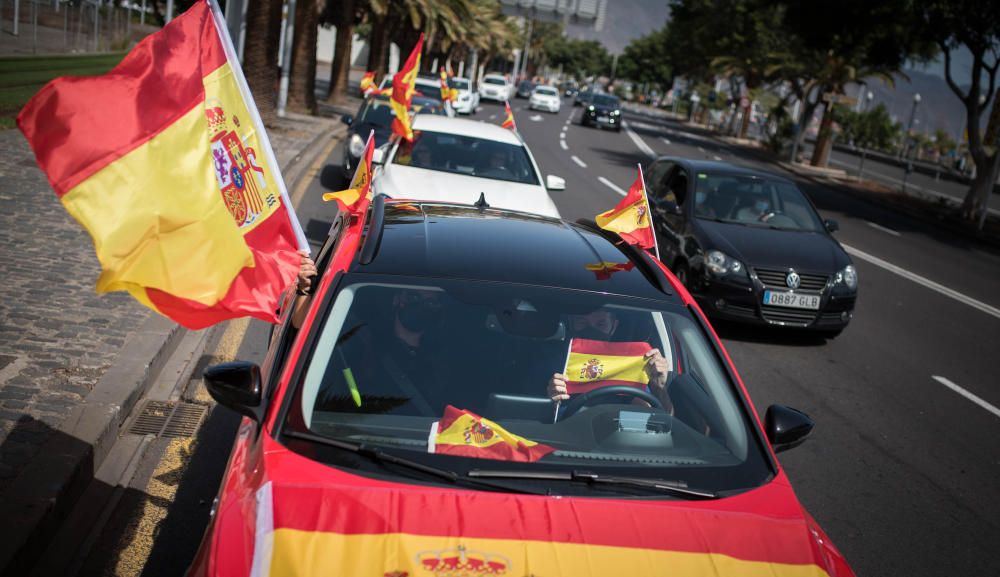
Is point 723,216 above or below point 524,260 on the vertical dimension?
below

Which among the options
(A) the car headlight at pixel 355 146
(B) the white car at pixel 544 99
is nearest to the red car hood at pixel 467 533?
(A) the car headlight at pixel 355 146

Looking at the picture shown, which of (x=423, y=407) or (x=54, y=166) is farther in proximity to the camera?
(x=423, y=407)

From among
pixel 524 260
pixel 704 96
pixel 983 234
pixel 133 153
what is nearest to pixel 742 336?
pixel 524 260

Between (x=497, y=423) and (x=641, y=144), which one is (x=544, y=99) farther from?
(x=497, y=423)

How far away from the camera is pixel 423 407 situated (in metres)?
3.41

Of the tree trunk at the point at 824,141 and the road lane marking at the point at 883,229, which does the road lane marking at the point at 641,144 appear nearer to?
the tree trunk at the point at 824,141

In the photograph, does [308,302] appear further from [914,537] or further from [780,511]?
[914,537]

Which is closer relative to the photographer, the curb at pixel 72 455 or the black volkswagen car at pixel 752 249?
the curb at pixel 72 455

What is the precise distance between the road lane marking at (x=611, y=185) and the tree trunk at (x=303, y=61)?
8969mm

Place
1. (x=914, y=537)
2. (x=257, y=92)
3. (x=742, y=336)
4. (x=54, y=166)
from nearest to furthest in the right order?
(x=54, y=166) → (x=914, y=537) → (x=742, y=336) → (x=257, y=92)

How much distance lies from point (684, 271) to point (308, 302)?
702cm

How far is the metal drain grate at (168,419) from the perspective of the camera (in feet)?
18.7

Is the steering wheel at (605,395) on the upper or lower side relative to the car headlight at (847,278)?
upper

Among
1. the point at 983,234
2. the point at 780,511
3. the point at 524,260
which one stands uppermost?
the point at 524,260
